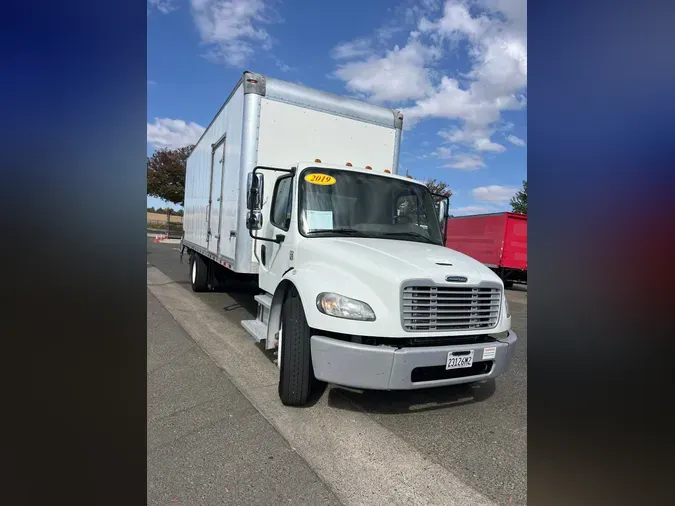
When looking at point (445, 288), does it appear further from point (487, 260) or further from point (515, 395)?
point (487, 260)

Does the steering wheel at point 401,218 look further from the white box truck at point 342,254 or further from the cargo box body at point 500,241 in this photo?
the cargo box body at point 500,241

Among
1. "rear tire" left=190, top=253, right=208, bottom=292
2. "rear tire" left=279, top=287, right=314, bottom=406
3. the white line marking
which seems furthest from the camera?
"rear tire" left=190, top=253, right=208, bottom=292

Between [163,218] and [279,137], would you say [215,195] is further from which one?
[163,218]

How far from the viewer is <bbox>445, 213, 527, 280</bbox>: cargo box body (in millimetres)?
15875

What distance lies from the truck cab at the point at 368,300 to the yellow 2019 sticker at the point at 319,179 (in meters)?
0.01

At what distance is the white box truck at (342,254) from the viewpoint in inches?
129

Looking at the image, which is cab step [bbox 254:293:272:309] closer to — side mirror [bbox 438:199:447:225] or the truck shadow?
the truck shadow

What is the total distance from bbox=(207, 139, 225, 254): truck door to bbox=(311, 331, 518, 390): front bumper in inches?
174

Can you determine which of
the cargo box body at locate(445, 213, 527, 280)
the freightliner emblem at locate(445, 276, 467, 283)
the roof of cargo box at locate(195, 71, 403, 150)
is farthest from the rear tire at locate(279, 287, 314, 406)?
the cargo box body at locate(445, 213, 527, 280)

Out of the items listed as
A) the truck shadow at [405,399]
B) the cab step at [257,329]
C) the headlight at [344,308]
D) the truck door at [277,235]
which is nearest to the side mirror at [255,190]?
the truck door at [277,235]

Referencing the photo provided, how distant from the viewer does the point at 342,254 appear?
3750 mm
